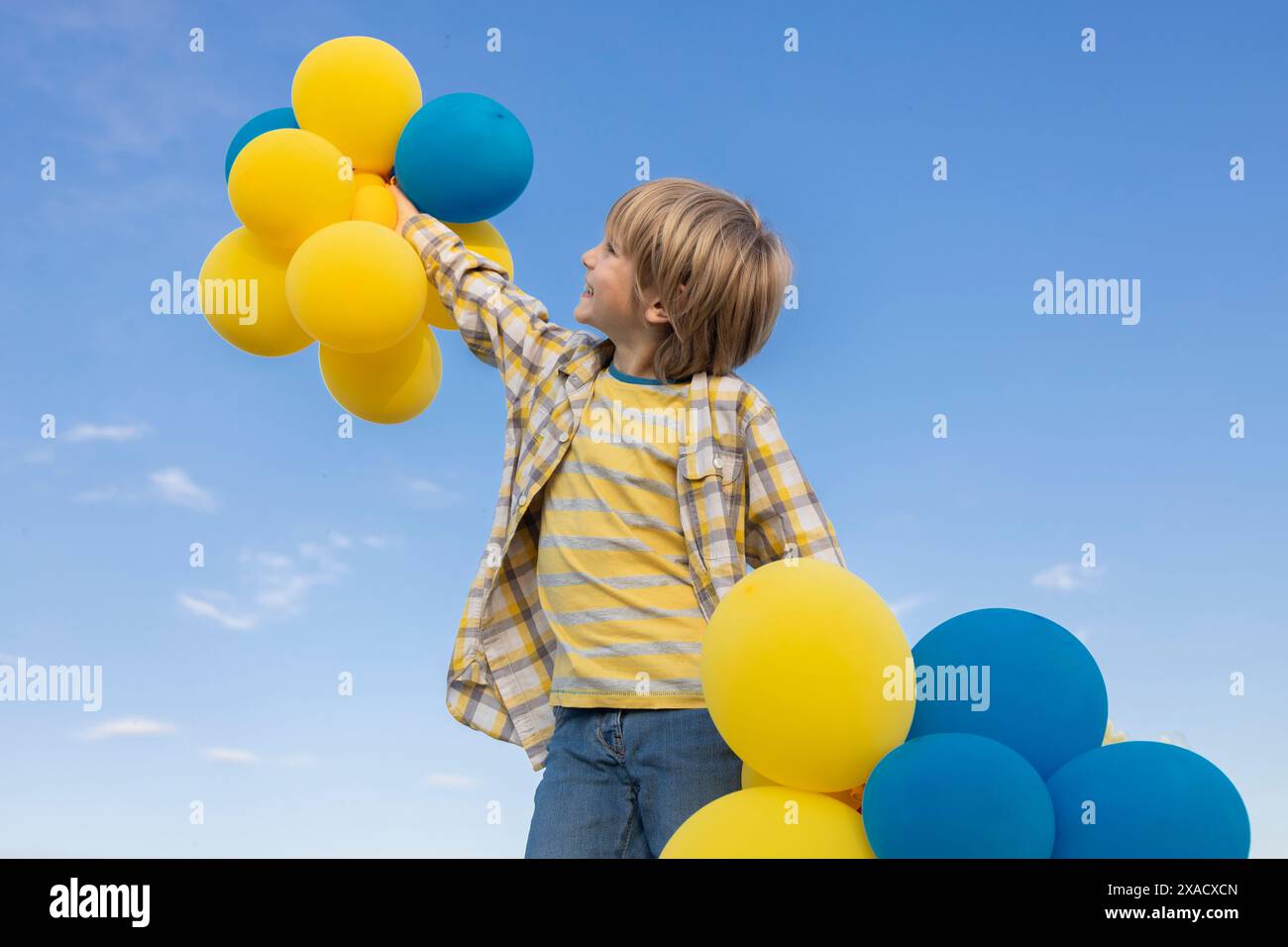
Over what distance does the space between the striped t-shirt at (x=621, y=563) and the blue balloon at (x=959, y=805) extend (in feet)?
2.13

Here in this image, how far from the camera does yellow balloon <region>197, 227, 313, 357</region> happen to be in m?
3.23

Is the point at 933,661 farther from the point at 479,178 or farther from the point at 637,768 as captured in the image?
the point at 479,178

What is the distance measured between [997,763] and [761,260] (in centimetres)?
136

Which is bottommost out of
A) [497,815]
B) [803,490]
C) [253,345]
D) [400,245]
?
[497,815]

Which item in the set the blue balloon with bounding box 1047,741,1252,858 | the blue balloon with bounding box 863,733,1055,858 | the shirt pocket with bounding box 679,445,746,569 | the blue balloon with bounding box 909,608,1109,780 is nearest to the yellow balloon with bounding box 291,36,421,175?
the shirt pocket with bounding box 679,445,746,569

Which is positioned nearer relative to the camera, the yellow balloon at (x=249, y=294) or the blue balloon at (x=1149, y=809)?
the blue balloon at (x=1149, y=809)

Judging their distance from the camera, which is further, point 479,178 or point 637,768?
point 479,178

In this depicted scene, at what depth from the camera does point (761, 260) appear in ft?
10.0

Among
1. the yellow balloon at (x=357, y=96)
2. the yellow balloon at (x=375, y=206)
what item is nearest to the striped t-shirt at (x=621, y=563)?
→ the yellow balloon at (x=375, y=206)

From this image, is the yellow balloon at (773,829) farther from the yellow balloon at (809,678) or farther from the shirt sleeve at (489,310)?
the shirt sleeve at (489,310)

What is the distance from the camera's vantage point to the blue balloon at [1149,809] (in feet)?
7.37

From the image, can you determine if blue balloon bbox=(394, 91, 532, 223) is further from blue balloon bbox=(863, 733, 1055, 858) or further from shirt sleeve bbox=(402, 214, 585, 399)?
blue balloon bbox=(863, 733, 1055, 858)

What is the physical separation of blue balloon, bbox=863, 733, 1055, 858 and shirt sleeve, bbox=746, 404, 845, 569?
74 cm
